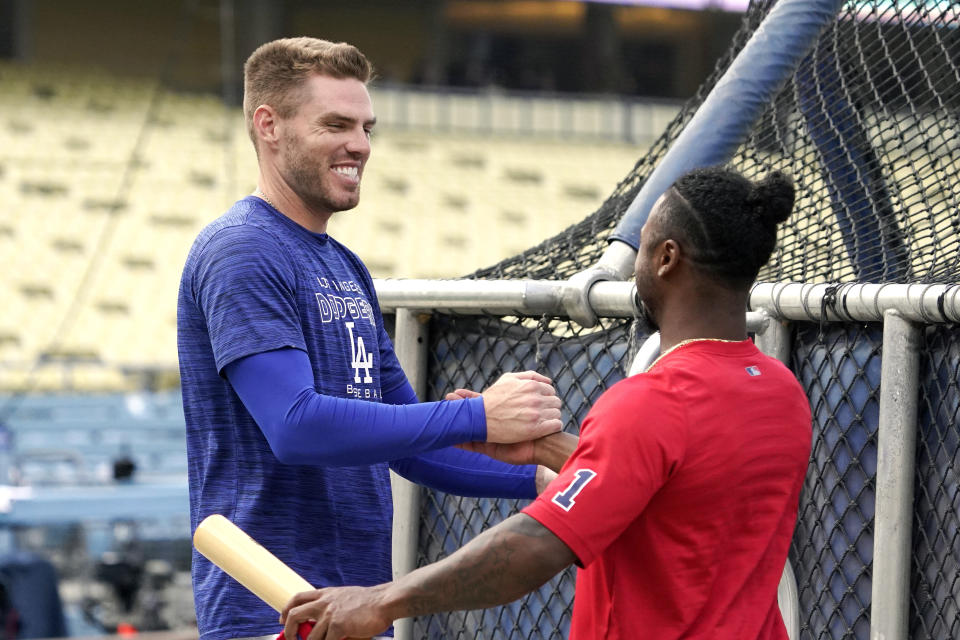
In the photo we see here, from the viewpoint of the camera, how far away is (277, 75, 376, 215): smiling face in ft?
6.75

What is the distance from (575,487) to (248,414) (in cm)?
65

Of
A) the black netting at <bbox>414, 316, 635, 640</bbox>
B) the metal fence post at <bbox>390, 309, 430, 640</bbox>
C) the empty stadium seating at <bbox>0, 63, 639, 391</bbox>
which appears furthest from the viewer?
the empty stadium seating at <bbox>0, 63, 639, 391</bbox>

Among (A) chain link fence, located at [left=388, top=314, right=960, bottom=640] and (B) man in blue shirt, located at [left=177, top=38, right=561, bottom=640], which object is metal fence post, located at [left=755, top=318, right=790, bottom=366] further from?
(B) man in blue shirt, located at [left=177, top=38, right=561, bottom=640]

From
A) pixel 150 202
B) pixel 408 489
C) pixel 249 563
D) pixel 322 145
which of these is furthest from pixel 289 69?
pixel 150 202

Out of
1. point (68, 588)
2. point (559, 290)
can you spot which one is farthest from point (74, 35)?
point (559, 290)

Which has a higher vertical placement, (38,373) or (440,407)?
(440,407)

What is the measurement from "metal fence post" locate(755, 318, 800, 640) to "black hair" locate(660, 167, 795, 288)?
0.51 meters

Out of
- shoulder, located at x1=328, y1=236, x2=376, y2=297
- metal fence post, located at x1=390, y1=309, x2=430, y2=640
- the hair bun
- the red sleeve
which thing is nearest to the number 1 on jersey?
the red sleeve

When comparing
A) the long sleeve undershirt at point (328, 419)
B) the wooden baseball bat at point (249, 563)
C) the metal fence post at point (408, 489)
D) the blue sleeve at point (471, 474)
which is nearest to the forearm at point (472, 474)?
the blue sleeve at point (471, 474)

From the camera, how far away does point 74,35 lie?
21328 mm

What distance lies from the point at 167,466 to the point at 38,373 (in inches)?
164

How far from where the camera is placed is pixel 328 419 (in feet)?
5.87

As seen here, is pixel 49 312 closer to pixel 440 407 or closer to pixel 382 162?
pixel 382 162

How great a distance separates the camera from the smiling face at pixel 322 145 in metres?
2.06
